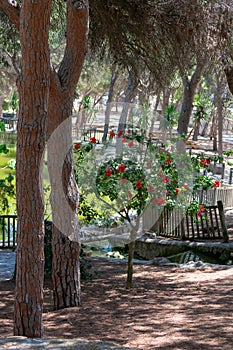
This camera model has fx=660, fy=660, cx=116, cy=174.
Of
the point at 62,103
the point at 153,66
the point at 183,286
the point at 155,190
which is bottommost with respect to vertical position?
the point at 183,286

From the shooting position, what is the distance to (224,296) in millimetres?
9227

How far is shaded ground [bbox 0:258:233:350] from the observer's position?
265 inches

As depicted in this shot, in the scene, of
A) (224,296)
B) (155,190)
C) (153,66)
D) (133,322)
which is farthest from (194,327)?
(153,66)

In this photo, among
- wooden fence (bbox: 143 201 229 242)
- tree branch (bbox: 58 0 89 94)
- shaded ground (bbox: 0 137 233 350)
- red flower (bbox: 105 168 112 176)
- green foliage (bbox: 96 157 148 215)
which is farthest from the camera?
wooden fence (bbox: 143 201 229 242)

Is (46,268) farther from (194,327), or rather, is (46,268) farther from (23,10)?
(23,10)

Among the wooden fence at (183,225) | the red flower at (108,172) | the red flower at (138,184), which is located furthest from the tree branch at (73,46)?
the wooden fence at (183,225)

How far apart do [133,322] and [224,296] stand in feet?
6.54

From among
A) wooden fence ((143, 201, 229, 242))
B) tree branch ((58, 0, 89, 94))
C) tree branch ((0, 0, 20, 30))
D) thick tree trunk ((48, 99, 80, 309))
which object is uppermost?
tree branch ((0, 0, 20, 30))

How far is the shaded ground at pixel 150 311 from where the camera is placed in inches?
265

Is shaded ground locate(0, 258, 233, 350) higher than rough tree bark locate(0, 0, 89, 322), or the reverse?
rough tree bark locate(0, 0, 89, 322)

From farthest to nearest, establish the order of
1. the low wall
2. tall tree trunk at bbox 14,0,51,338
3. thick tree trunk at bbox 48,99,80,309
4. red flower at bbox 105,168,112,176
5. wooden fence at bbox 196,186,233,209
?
wooden fence at bbox 196,186,233,209
the low wall
red flower at bbox 105,168,112,176
thick tree trunk at bbox 48,99,80,309
tall tree trunk at bbox 14,0,51,338

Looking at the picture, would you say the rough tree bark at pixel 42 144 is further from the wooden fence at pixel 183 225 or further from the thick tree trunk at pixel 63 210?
the wooden fence at pixel 183 225

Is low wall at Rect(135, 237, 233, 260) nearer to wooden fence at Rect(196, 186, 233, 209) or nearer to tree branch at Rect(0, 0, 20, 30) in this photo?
wooden fence at Rect(196, 186, 233, 209)

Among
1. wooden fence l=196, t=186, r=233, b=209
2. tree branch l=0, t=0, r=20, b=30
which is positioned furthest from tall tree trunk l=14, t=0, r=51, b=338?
wooden fence l=196, t=186, r=233, b=209
